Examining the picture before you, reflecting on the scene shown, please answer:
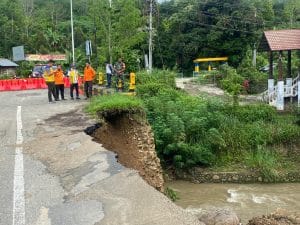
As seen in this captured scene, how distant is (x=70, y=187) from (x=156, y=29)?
52517 millimetres

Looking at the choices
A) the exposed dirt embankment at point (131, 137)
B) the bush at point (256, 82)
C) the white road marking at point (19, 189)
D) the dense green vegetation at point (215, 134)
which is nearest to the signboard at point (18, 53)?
the bush at point (256, 82)

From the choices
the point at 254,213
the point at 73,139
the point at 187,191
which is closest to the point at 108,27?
the point at 187,191

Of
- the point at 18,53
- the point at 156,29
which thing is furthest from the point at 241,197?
the point at 18,53

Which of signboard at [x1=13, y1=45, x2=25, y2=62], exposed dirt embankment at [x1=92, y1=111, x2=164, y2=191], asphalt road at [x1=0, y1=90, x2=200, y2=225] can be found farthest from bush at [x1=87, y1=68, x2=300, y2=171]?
signboard at [x1=13, y1=45, x2=25, y2=62]

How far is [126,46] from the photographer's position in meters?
30.7

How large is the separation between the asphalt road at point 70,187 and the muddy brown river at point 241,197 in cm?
702

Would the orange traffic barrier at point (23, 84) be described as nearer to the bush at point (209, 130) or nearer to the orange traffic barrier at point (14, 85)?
the orange traffic barrier at point (14, 85)

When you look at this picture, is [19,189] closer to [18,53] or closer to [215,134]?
[215,134]

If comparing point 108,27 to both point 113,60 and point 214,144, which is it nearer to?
point 113,60

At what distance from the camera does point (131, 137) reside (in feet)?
47.1

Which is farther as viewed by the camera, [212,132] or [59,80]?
[212,132]

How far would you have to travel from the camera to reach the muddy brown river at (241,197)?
16703 mm

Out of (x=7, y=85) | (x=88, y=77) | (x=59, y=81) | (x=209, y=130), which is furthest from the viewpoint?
(x=7, y=85)

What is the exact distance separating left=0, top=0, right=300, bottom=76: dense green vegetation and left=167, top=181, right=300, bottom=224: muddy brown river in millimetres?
13146
